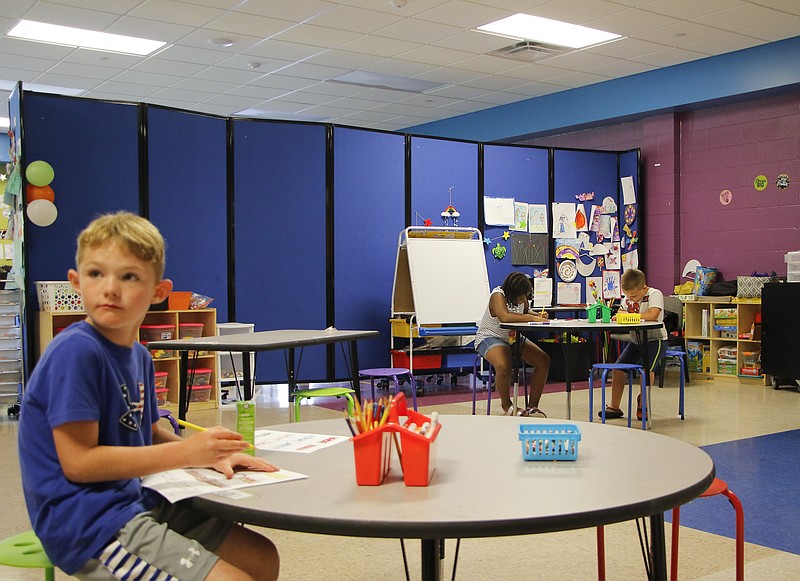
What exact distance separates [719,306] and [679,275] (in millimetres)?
932

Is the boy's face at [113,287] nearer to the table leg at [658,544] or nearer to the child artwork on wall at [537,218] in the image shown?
the table leg at [658,544]

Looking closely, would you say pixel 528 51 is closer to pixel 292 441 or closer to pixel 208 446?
pixel 292 441

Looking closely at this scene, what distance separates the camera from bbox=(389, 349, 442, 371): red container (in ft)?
26.6

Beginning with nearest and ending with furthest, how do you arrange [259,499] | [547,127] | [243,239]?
[259,499], [243,239], [547,127]

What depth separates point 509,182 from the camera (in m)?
9.12

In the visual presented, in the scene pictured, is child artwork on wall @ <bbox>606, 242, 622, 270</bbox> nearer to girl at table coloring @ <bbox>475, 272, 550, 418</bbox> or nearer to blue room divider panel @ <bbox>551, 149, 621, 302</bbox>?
blue room divider panel @ <bbox>551, 149, 621, 302</bbox>

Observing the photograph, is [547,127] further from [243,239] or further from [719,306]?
[243,239]

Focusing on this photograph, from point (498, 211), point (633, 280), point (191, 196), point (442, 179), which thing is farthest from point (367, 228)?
point (633, 280)

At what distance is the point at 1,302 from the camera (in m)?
6.79

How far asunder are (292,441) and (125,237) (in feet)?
1.98

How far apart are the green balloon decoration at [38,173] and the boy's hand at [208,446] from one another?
5581mm

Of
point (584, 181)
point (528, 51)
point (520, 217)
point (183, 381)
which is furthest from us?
point (584, 181)

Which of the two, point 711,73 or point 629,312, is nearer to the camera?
point 629,312

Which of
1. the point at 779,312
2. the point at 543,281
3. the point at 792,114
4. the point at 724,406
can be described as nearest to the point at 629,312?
the point at 724,406
